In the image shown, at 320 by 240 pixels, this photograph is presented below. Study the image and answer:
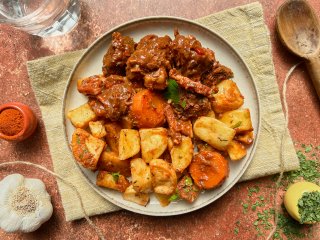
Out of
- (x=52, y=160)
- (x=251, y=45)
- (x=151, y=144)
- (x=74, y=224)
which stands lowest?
(x=74, y=224)

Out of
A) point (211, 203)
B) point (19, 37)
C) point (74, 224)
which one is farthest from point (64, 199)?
point (19, 37)

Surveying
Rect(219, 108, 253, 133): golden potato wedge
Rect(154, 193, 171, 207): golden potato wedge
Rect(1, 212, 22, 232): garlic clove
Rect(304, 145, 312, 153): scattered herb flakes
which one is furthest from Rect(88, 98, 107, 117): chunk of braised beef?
Rect(304, 145, 312, 153): scattered herb flakes

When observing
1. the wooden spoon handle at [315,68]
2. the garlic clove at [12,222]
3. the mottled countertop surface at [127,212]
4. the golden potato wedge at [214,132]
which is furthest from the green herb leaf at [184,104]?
the garlic clove at [12,222]

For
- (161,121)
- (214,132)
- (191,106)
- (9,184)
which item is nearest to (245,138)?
(214,132)

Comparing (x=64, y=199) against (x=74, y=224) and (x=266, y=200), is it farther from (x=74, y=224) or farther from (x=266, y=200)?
(x=266, y=200)

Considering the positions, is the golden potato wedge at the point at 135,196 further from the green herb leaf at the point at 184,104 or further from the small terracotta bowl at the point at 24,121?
the small terracotta bowl at the point at 24,121

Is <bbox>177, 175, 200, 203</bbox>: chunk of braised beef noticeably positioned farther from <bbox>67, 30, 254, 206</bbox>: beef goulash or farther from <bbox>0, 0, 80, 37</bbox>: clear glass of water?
<bbox>0, 0, 80, 37</bbox>: clear glass of water
